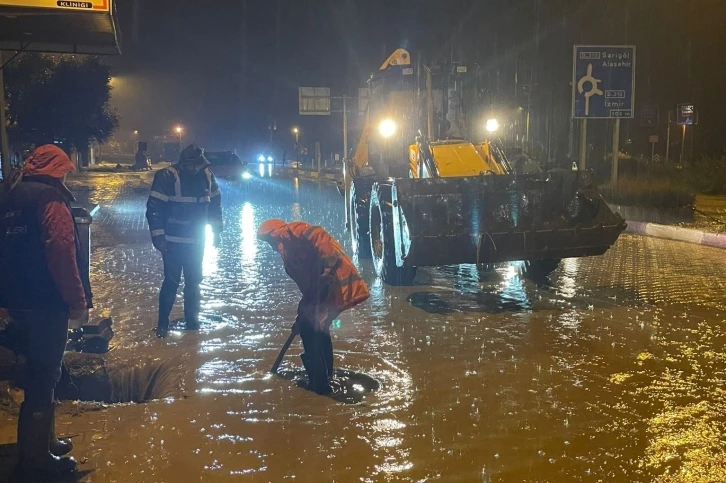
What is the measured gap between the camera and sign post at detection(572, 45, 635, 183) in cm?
1667

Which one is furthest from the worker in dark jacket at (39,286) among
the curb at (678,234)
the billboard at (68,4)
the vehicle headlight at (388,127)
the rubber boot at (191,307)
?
the curb at (678,234)

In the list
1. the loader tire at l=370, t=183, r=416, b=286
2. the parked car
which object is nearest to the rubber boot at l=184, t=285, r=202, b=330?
the loader tire at l=370, t=183, r=416, b=286

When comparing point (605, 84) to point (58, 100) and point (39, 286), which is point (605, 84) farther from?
point (58, 100)

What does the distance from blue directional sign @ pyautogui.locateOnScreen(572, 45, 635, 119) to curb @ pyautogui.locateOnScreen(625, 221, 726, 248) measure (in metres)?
2.52

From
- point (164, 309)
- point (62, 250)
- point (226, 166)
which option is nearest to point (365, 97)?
point (164, 309)

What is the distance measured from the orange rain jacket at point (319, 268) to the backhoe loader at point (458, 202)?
3.52 meters

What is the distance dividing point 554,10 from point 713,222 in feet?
66.9

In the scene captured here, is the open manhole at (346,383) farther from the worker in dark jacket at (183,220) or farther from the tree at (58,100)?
the tree at (58,100)

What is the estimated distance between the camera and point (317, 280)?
572 centimetres

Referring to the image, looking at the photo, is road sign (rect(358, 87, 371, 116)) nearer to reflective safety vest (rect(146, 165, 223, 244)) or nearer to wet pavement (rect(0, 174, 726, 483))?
wet pavement (rect(0, 174, 726, 483))

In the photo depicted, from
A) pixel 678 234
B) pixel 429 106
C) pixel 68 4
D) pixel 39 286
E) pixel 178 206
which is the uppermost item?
pixel 68 4

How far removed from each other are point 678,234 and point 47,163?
1382 cm

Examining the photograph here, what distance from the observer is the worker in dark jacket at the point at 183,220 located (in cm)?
762

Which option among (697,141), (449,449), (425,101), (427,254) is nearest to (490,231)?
(427,254)
